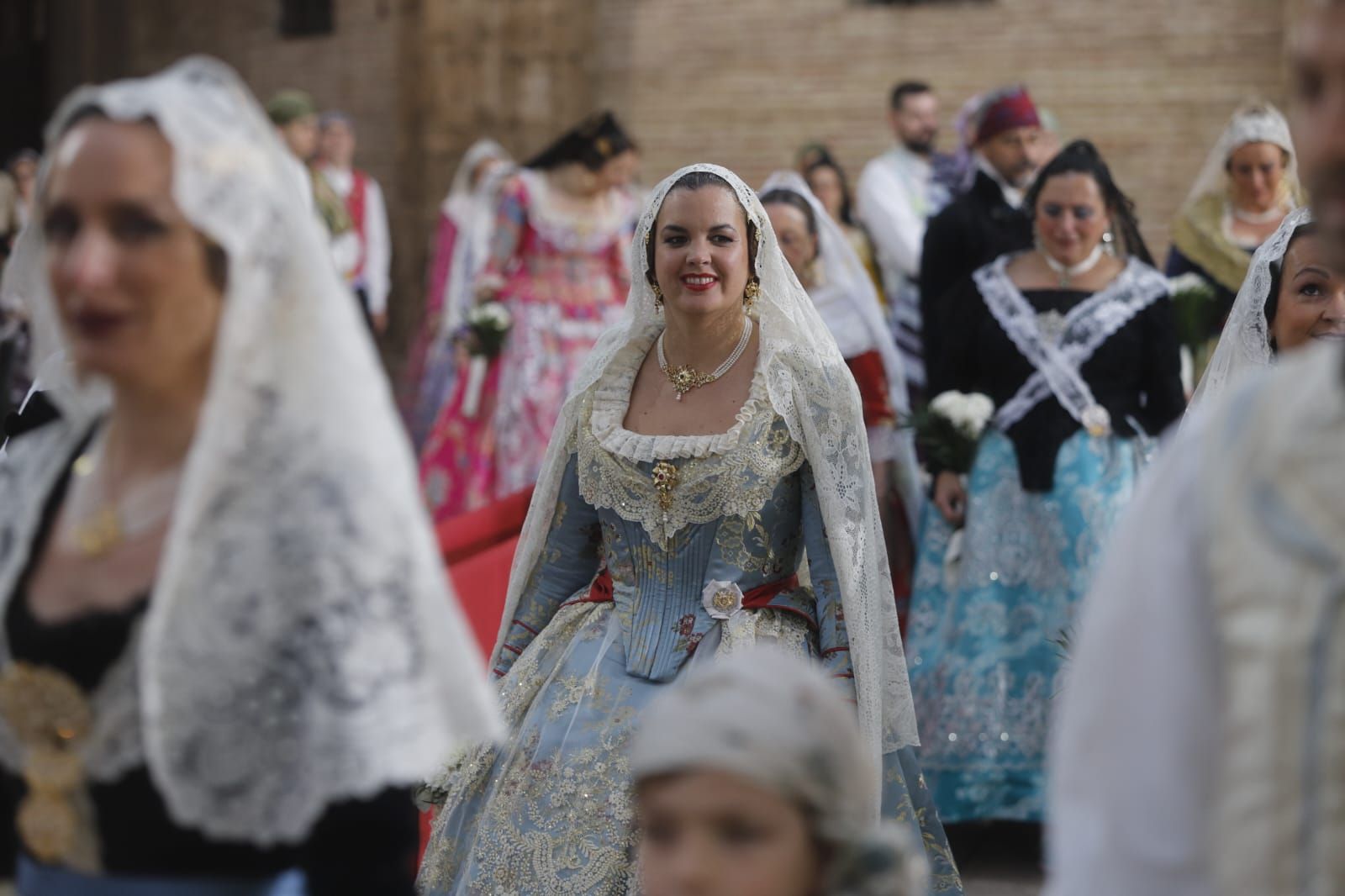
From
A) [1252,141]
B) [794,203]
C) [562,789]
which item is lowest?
[562,789]

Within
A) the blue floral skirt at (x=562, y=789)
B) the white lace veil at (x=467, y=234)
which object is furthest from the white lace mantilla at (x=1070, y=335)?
the white lace veil at (x=467, y=234)

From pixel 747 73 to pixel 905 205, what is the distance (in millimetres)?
4149

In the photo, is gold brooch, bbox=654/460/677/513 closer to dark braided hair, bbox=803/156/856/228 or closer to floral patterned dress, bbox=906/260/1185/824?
floral patterned dress, bbox=906/260/1185/824

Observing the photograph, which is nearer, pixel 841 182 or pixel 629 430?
pixel 629 430

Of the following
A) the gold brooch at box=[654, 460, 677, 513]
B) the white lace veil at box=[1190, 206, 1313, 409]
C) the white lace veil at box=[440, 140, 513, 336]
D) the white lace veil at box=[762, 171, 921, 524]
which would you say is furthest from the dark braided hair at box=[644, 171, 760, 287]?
the white lace veil at box=[440, 140, 513, 336]

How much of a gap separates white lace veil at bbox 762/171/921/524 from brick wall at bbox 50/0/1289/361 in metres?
5.61

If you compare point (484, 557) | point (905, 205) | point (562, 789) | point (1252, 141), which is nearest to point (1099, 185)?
point (1252, 141)

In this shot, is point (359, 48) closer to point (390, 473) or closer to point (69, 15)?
point (69, 15)

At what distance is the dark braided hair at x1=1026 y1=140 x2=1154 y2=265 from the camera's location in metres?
6.73

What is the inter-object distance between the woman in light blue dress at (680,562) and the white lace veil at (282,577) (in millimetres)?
2052

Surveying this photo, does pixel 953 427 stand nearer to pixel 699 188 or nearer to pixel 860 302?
pixel 860 302

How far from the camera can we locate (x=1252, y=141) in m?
8.01

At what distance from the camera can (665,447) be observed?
468cm

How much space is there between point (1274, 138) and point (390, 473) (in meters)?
6.36
